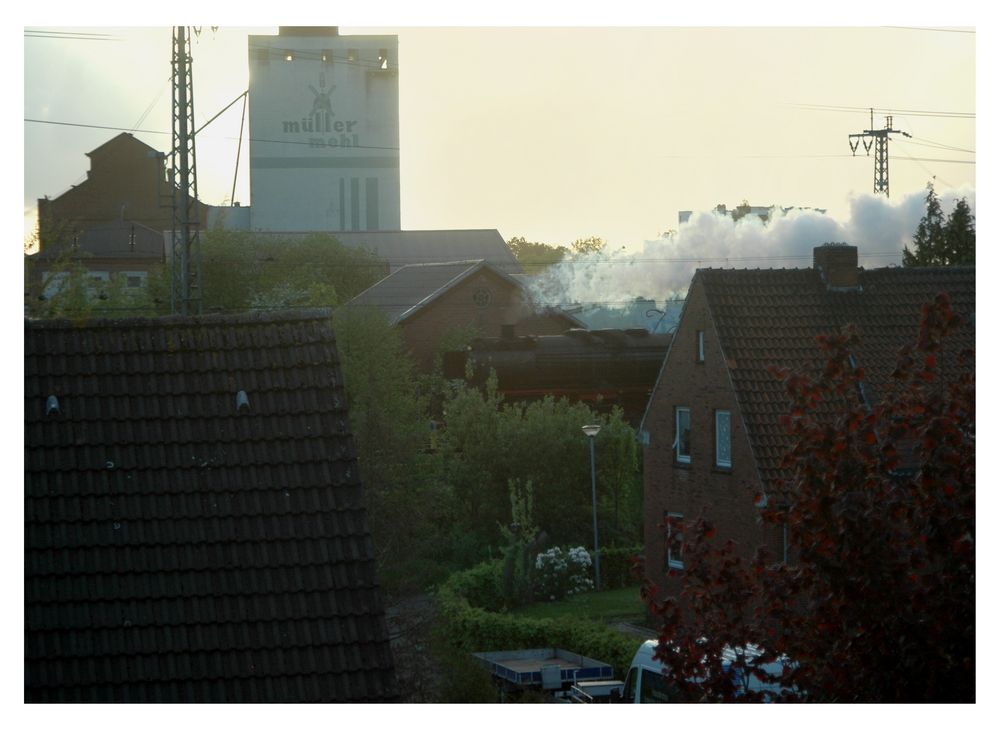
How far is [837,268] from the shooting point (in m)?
20.5

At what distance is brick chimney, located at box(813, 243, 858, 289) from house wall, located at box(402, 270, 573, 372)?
19289mm

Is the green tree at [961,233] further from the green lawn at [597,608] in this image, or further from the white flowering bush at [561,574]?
the white flowering bush at [561,574]

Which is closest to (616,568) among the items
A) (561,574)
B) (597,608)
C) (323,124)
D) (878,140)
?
(561,574)

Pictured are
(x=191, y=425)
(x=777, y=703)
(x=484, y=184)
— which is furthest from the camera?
(x=484, y=184)

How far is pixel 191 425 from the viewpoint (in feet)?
26.2

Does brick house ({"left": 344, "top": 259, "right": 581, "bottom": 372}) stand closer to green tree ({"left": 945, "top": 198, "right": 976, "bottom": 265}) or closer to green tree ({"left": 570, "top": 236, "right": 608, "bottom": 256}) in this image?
green tree ({"left": 570, "top": 236, "right": 608, "bottom": 256})

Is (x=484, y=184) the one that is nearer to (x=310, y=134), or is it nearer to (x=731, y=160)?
(x=731, y=160)

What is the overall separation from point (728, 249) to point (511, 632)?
1871cm

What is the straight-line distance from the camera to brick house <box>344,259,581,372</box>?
39.8 meters

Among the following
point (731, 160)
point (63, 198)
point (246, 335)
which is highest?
point (63, 198)

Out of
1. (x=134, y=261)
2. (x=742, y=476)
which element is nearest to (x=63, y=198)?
(x=134, y=261)

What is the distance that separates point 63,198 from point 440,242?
1696cm

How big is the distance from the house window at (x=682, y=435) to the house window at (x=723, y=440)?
0.90 metres

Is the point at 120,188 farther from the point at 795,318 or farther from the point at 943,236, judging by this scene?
the point at 795,318
